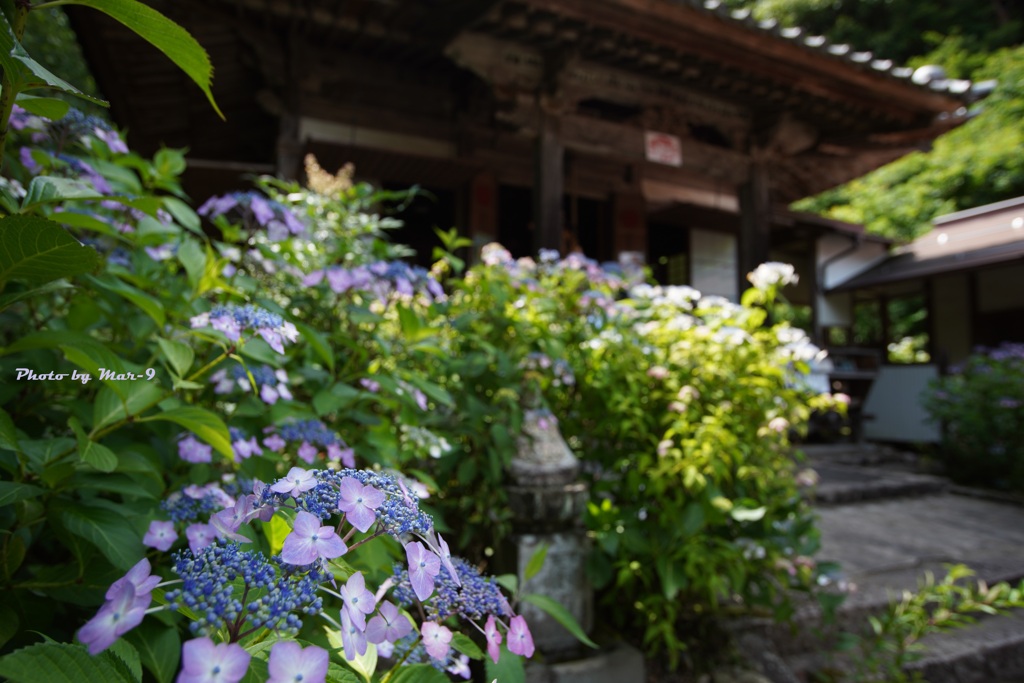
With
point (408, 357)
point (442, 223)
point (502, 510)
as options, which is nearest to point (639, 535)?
point (502, 510)

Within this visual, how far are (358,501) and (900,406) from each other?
10401 millimetres

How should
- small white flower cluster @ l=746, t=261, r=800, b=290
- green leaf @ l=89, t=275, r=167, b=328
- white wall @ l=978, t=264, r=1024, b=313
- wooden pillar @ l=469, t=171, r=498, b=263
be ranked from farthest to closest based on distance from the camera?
white wall @ l=978, t=264, r=1024, b=313
wooden pillar @ l=469, t=171, r=498, b=263
small white flower cluster @ l=746, t=261, r=800, b=290
green leaf @ l=89, t=275, r=167, b=328

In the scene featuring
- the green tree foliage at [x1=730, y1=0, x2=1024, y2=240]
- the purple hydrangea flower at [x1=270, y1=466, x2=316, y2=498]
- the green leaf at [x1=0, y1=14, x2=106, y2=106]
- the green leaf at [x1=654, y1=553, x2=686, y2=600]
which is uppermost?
the green tree foliage at [x1=730, y1=0, x2=1024, y2=240]

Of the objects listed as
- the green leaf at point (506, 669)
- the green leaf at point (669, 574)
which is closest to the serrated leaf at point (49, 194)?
the green leaf at point (506, 669)

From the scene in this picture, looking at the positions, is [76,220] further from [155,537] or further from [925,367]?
[925,367]

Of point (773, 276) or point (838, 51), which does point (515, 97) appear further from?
point (773, 276)

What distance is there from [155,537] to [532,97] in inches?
160

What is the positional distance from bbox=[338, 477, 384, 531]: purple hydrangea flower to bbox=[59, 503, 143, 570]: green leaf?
386 millimetres

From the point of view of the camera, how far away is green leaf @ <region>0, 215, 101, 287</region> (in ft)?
1.69

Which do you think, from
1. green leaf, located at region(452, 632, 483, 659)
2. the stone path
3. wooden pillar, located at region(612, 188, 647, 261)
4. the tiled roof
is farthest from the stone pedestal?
wooden pillar, located at region(612, 188, 647, 261)

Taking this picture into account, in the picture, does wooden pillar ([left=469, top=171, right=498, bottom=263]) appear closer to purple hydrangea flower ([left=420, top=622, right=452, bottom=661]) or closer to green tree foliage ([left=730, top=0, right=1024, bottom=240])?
→ purple hydrangea flower ([left=420, top=622, right=452, bottom=661])

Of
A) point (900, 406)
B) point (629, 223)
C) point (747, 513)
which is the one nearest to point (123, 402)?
point (747, 513)

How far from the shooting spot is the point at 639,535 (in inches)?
70.9

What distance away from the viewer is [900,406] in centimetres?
882
